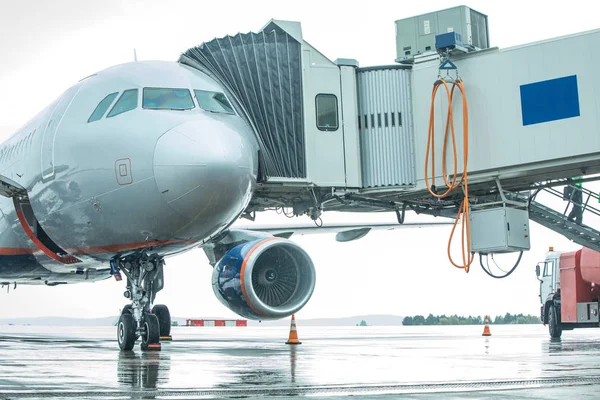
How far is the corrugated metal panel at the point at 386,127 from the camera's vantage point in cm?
1177

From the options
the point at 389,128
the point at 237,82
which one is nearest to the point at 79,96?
the point at 237,82

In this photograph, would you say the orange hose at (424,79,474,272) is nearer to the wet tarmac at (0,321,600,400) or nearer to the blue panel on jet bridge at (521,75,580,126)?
the blue panel on jet bridge at (521,75,580,126)

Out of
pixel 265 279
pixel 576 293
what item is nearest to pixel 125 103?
pixel 265 279

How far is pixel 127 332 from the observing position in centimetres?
1117

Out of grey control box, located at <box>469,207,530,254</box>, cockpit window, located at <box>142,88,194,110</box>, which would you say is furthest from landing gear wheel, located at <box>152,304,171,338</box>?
grey control box, located at <box>469,207,530,254</box>

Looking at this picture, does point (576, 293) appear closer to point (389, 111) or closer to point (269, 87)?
point (389, 111)

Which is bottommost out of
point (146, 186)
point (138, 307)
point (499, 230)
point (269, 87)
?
point (138, 307)

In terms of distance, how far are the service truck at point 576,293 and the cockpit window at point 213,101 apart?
9873 mm

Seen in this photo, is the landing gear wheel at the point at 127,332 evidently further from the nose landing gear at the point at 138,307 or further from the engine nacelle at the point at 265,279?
the engine nacelle at the point at 265,279

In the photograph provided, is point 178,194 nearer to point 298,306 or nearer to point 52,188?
point 52,188

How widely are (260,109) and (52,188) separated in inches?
123

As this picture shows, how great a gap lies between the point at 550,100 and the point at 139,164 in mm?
5203

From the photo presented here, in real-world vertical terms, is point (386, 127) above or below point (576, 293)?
above

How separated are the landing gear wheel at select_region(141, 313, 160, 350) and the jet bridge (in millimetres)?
2388
